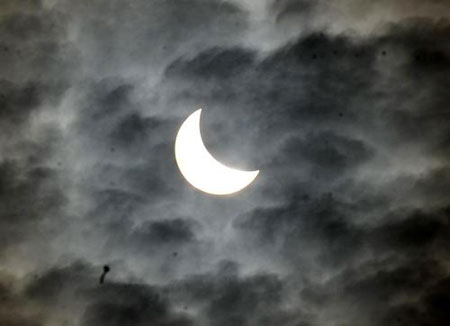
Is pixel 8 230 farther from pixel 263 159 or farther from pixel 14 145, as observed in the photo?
pixel 263 159

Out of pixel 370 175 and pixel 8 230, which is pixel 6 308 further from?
pixel 370 175

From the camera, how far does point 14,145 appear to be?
1251cm

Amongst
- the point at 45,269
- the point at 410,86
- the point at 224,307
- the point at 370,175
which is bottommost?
the point at 224,307

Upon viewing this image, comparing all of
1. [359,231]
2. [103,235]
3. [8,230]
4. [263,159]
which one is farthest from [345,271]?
[8,230]

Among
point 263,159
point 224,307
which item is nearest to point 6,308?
point 224,307

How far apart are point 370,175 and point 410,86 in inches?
85.8

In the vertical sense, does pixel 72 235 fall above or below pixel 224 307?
above

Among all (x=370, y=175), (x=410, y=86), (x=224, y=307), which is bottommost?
(x=224, y=307)

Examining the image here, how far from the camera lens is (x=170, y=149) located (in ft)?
41.7

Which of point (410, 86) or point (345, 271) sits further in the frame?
point (345, 271)

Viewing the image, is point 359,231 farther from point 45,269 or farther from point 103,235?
point 45,269

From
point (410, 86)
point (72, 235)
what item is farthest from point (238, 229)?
point (410, 86)

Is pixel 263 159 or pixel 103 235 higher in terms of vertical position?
pixel 263 159

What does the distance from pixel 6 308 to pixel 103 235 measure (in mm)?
2926
